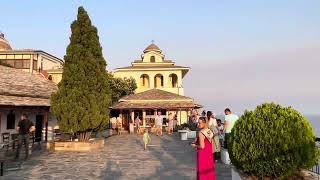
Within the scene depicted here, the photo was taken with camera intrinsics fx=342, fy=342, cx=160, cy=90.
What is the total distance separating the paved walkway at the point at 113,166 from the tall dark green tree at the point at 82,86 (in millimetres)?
2118

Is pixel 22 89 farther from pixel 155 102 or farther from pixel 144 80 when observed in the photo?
pixel 144 80

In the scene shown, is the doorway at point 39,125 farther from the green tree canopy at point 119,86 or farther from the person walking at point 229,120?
the green tree canopy at point 119,86

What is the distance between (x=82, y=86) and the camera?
17562 mm

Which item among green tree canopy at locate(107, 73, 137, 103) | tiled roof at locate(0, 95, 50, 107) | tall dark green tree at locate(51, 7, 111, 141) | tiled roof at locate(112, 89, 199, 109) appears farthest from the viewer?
green tree canopy at locate(107, 73, 137, 103)

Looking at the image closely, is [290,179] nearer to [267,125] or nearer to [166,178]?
[267,125]

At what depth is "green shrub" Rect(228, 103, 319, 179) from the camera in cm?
732

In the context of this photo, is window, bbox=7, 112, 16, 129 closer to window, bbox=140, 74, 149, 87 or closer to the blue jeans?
the blue jeans

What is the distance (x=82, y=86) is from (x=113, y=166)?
668 centimetres

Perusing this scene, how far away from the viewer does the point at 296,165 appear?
7.27 metres

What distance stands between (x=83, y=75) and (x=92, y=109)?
1.81m

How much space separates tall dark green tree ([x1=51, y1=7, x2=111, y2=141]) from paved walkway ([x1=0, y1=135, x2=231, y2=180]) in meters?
2.12

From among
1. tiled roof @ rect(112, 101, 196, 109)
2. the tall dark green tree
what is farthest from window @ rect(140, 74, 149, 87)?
the tall dark green tree

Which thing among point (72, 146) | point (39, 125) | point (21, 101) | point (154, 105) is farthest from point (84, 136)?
point (154, 105)

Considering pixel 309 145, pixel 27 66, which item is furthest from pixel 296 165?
pixel 27 66
